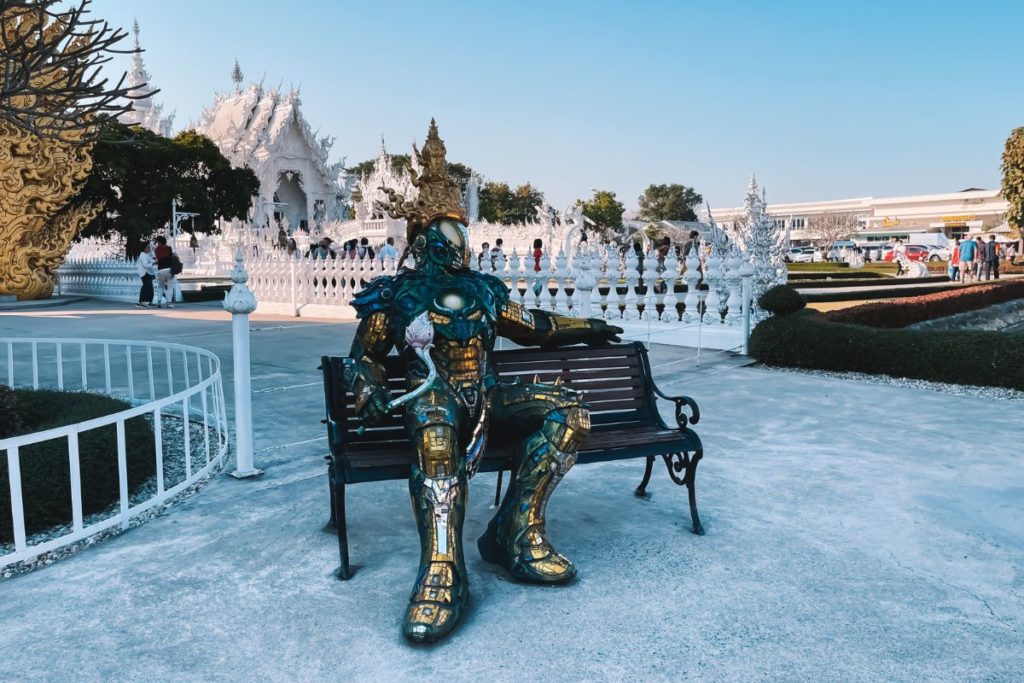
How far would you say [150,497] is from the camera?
14.8ft

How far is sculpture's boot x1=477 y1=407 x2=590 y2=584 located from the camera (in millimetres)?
3311

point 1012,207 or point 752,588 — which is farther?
point 1012,207

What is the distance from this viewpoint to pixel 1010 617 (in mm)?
3045

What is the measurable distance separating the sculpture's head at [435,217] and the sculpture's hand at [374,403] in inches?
28.0

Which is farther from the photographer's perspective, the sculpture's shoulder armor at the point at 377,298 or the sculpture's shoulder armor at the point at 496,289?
the sculpture's shoulder armor at the point at 496,289

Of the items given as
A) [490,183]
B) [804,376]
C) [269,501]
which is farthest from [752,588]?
[490,183]

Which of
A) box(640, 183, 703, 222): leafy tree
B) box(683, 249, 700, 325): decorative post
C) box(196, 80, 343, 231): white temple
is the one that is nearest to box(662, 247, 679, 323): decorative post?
box(683, 249, 700, 325): decorative post

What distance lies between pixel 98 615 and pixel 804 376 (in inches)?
296

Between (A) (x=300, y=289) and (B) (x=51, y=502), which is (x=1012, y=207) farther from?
(B) (x=51, y=502)

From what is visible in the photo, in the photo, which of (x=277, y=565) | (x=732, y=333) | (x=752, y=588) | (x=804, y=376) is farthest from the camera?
(x=732, y=333)

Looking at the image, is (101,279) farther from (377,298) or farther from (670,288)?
(377,298)

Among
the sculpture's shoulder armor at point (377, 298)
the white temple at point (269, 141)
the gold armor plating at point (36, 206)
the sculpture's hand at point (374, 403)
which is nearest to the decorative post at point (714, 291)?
the sculpture's shoulder armor at point (377, 298)

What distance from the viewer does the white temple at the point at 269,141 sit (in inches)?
1535

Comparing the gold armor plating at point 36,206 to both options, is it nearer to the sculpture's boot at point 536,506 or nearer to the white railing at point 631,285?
the white railing at point 631,285
